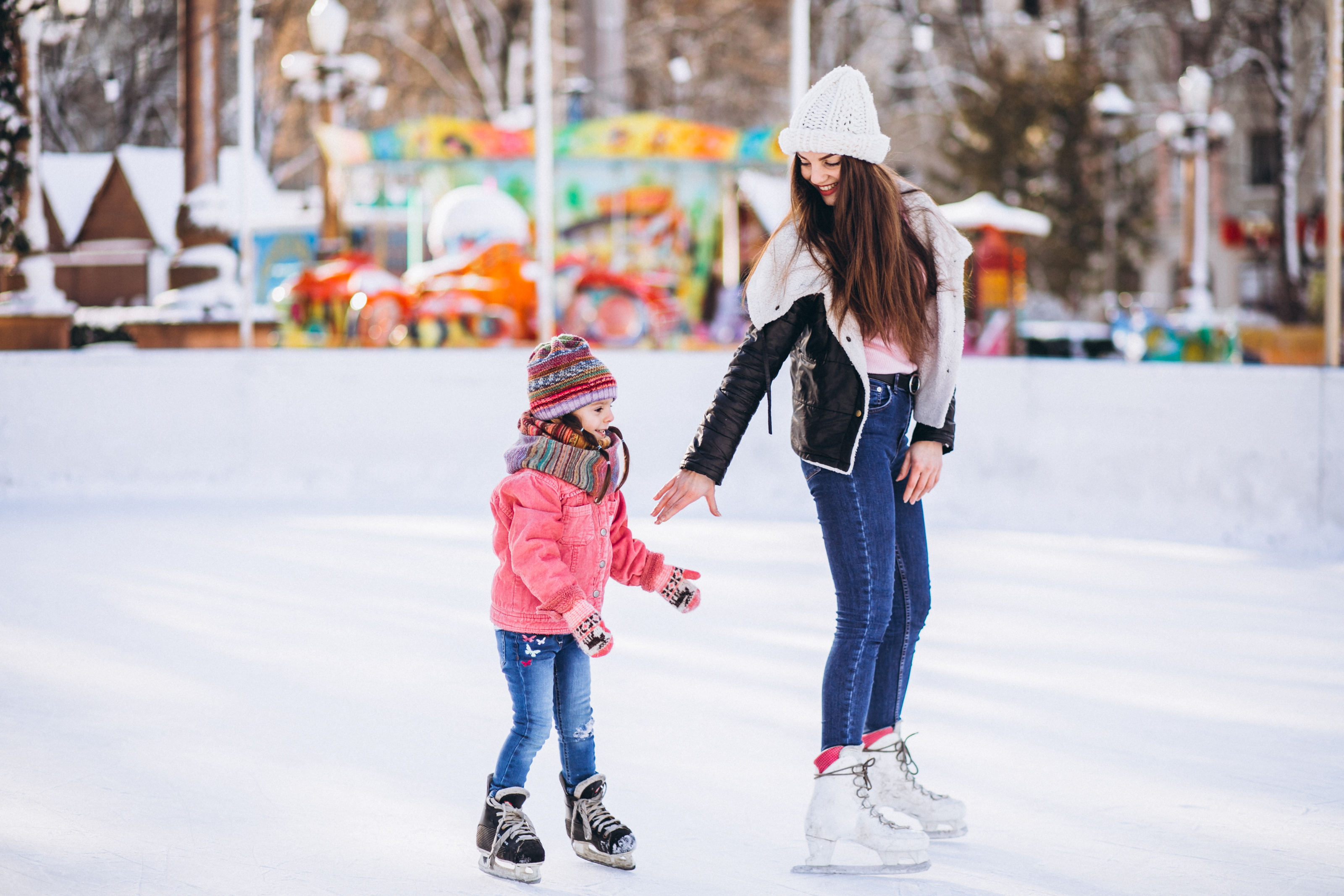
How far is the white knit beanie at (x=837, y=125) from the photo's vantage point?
2525mm

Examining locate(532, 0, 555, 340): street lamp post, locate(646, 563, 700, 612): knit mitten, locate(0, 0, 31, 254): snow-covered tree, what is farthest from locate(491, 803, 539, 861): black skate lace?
locate(0, 0, 31, 254): snow-covered tree

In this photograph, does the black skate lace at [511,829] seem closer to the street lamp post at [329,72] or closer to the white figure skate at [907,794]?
the white figure skate at [907,794]

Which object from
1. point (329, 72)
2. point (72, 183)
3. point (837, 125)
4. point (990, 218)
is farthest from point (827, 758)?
point (990, 218)

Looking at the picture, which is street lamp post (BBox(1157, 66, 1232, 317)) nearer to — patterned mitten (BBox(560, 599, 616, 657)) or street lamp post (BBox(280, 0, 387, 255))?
street lamp post (BBox(280, 0, 387, 255))

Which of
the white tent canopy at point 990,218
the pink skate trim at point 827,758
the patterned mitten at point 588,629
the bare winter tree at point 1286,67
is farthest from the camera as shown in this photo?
the bare winter tree at point 1286,67

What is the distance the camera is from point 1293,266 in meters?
20.4

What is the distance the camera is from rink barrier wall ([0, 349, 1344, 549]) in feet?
22.0

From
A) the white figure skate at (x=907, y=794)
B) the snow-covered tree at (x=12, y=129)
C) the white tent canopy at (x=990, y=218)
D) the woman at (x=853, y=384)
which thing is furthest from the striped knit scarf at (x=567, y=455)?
the white tent canopy at (x=990, y=218)

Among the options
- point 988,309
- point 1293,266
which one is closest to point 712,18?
point 1293,266

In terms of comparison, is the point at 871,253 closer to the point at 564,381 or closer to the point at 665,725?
the point at 564,381

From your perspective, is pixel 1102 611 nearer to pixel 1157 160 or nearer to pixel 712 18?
pixel 712 18

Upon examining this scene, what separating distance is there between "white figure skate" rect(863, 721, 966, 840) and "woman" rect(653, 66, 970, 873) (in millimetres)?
25

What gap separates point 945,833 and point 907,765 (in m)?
0.16

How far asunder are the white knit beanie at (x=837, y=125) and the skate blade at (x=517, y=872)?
1.29 metres
